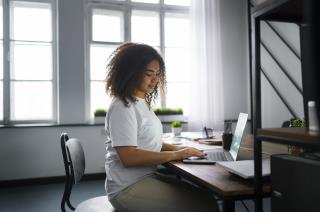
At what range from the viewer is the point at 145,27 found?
173 inches

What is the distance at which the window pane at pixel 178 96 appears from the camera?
4.48m

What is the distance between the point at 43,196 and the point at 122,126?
2395 millimetres

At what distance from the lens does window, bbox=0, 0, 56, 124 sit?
12.6ft

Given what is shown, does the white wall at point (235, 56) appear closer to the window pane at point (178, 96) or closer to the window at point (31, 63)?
the window pane at point (178, 96)

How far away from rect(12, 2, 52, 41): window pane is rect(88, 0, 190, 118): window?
57cm

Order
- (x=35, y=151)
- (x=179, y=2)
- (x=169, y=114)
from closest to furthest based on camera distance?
(x=35, y=151) < (x=169, y=114) < (x=179, y=2)

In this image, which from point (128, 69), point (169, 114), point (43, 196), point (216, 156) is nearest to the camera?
point (128, 69)

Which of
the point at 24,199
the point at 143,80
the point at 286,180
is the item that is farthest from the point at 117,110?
the point at 24,199

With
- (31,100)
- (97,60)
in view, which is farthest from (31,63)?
(97,60)

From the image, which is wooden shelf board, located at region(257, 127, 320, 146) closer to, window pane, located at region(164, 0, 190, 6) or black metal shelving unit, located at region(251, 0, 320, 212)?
black metal shelving unit, located at region(251, 0, 320, 212)

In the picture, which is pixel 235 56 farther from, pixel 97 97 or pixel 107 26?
pixel 97 97

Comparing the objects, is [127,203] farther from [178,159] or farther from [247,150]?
[247,150]

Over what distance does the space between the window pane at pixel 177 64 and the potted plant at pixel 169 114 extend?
18.9 inches

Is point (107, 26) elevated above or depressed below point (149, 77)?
above
